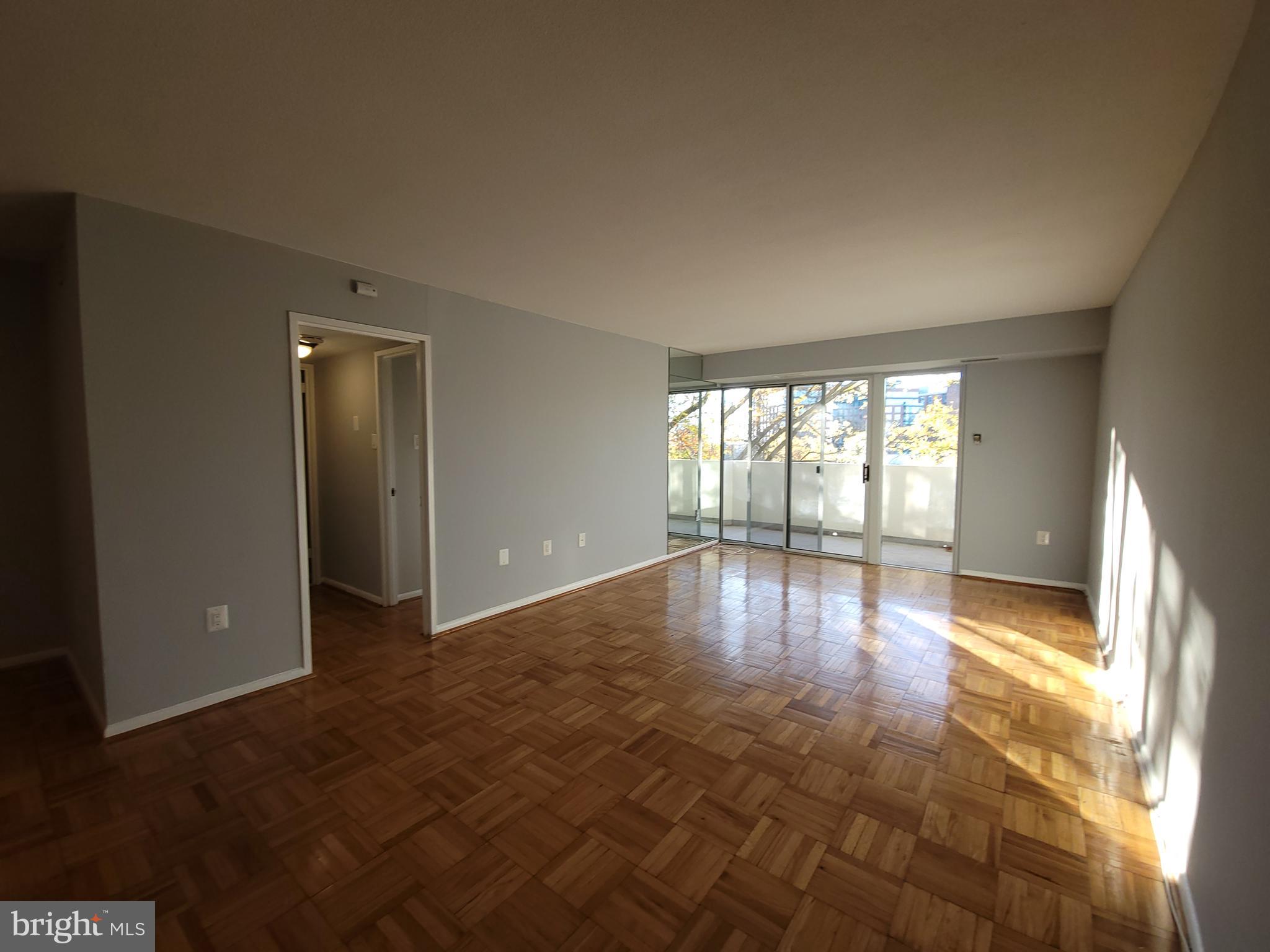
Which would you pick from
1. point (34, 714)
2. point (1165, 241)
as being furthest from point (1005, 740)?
point (34, 714)

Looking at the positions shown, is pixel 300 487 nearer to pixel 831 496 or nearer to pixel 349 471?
pixel 349 471

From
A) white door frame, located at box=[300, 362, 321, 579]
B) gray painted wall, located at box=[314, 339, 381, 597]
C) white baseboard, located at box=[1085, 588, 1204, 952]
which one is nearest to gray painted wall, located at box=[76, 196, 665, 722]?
gray painted wall, located at box=[314, 339, 381, 597]

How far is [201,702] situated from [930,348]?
568cm

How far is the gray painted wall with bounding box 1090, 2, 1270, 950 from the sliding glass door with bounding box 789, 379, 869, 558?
3.10m

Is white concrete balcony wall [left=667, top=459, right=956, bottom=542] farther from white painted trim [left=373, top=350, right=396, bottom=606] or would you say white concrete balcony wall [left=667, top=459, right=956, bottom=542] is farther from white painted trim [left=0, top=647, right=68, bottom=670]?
white painted trim [left=0, top=647, right=68, bottom=670]

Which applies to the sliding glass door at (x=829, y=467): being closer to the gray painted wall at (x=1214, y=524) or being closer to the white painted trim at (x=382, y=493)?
the gray painted wall at (x=1214, y=524)

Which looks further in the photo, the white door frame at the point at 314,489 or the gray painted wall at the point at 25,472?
the white door frame at the point at 314,489

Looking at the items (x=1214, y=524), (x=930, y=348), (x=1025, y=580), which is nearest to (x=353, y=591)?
(x=1214, y=524)

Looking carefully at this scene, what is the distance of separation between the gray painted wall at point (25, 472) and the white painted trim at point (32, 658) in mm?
17

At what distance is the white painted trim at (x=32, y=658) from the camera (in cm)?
300

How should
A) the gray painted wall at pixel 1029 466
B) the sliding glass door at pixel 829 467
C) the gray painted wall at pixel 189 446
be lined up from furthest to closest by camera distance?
the sliding glass door at pixel 829 467 → the gray painted wall at pixel 1029 466 → the gray painted wall at pixel 189 446

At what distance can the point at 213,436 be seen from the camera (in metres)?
2.50

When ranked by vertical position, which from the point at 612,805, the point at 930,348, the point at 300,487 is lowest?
the point at 612,805

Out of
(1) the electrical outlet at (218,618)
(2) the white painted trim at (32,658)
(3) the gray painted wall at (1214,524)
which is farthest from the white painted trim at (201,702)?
(3) the gray painted wall at (1214,524)
